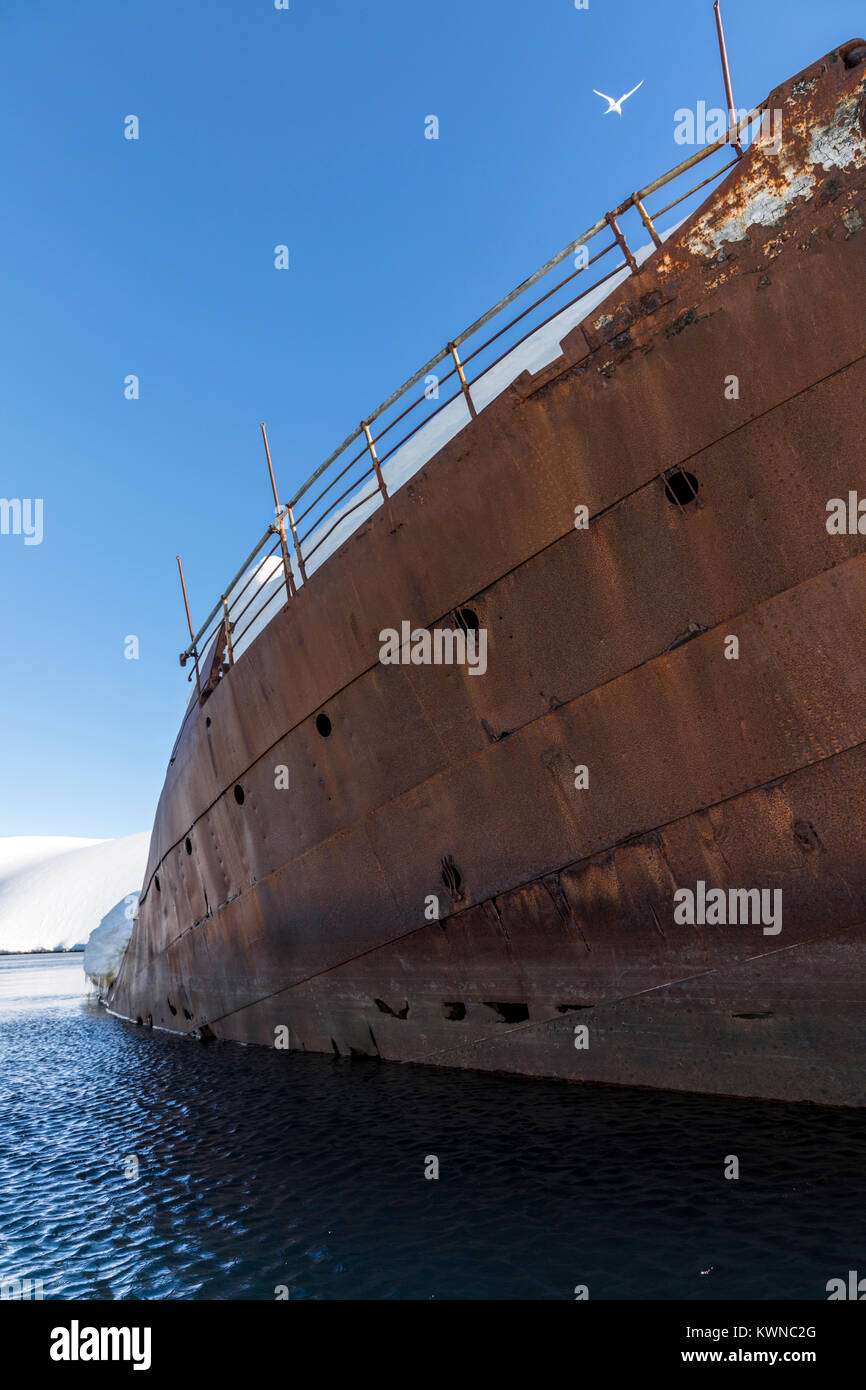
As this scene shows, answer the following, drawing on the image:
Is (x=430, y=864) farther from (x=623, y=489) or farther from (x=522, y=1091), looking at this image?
(x=623, y=489)

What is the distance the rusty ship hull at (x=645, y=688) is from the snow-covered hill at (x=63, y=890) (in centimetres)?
12552

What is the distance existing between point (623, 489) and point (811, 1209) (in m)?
4.49

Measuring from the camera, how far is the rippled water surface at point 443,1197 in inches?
150

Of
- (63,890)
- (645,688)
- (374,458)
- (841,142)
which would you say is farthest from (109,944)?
(63,890)

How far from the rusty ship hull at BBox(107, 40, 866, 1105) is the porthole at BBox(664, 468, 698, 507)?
0.02 metres

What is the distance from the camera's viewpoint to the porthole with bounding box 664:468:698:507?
5.52 metres

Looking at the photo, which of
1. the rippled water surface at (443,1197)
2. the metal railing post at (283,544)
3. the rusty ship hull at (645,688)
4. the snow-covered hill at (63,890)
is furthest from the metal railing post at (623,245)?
the snow-covered hill at (63,890)

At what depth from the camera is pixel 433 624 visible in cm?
691

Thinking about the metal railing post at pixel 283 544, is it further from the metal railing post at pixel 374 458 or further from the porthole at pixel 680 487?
the porthole at pixel 680 487

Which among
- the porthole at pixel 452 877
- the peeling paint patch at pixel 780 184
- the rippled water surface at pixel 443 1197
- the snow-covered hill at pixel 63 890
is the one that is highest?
the snow-covered hill at pixel 63 890

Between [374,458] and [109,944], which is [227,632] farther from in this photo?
[109,944]
